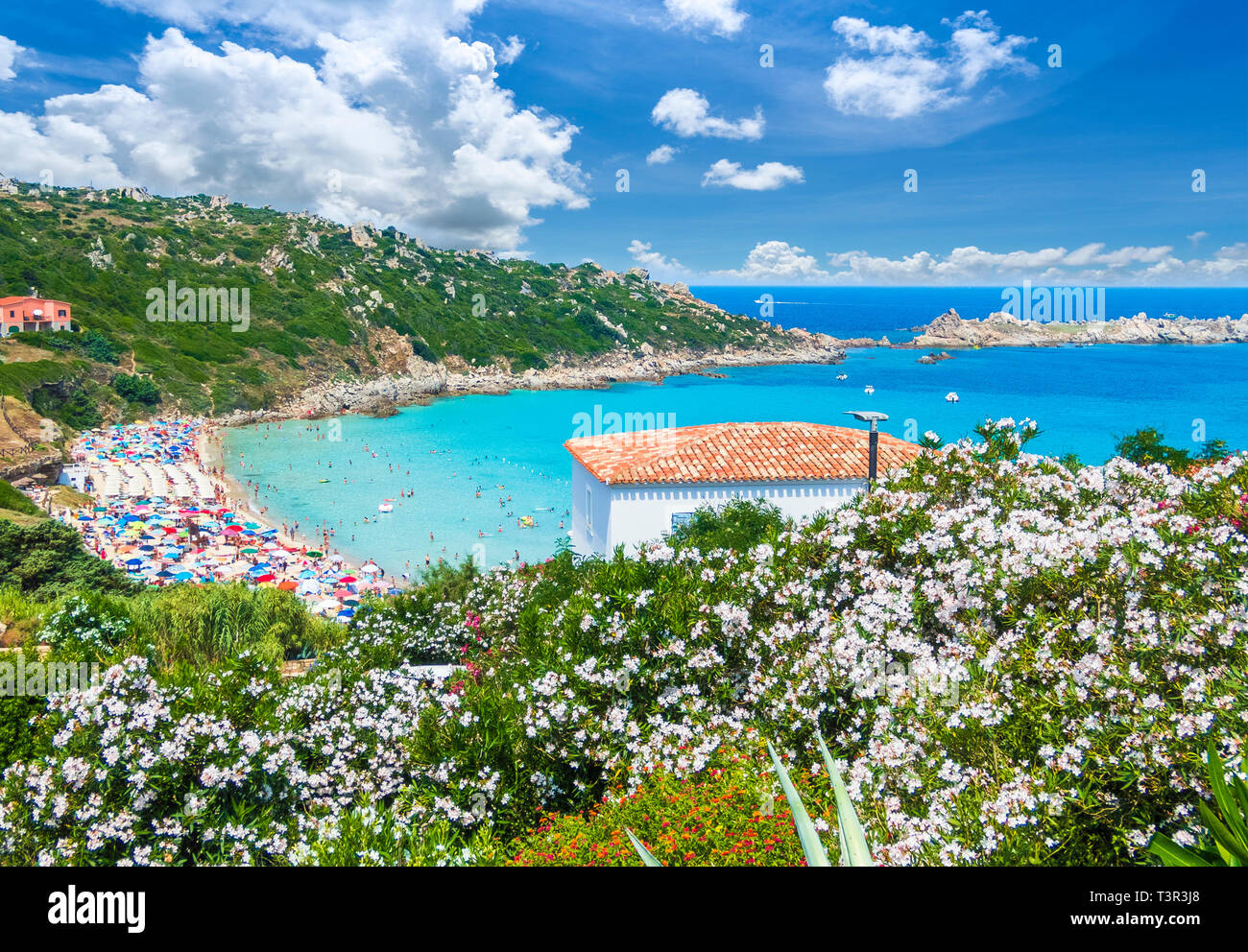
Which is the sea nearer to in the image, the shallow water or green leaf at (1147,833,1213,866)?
the shallow water

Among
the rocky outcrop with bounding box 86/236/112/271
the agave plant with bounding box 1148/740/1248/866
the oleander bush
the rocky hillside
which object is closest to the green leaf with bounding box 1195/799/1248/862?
the agave plant with bounding box 1148/740/1248/866

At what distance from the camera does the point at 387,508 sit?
4678cm

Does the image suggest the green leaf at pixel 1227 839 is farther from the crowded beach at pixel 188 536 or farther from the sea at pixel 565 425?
the crowded beach at pixel 188 536

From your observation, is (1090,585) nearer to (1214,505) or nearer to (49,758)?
(1214,505)

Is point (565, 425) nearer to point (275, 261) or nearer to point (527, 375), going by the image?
point (527, 375)

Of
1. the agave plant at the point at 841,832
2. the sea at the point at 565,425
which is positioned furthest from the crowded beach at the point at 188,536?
the agave plant at the point at 841,832

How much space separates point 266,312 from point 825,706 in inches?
3986

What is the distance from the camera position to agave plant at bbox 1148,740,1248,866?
9.86 ft

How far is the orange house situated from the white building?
69.5 metres

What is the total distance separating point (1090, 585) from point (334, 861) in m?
6.30

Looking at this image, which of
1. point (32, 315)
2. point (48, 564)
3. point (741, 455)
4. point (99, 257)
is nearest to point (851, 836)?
point (741, 455)

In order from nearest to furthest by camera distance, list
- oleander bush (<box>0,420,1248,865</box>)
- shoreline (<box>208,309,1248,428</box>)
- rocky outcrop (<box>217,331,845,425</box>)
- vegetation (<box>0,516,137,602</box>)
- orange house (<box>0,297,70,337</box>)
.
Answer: oleander bush (<box>0,420,1248,865</box>)
vegetation (<box>0,516,137,602</box>)
orange house (<box>0,297,70,337</box>)
rocky outcrop (<box>217,331,845,425</box>)
shoreline (<box>208,309,1248,428</box>)
